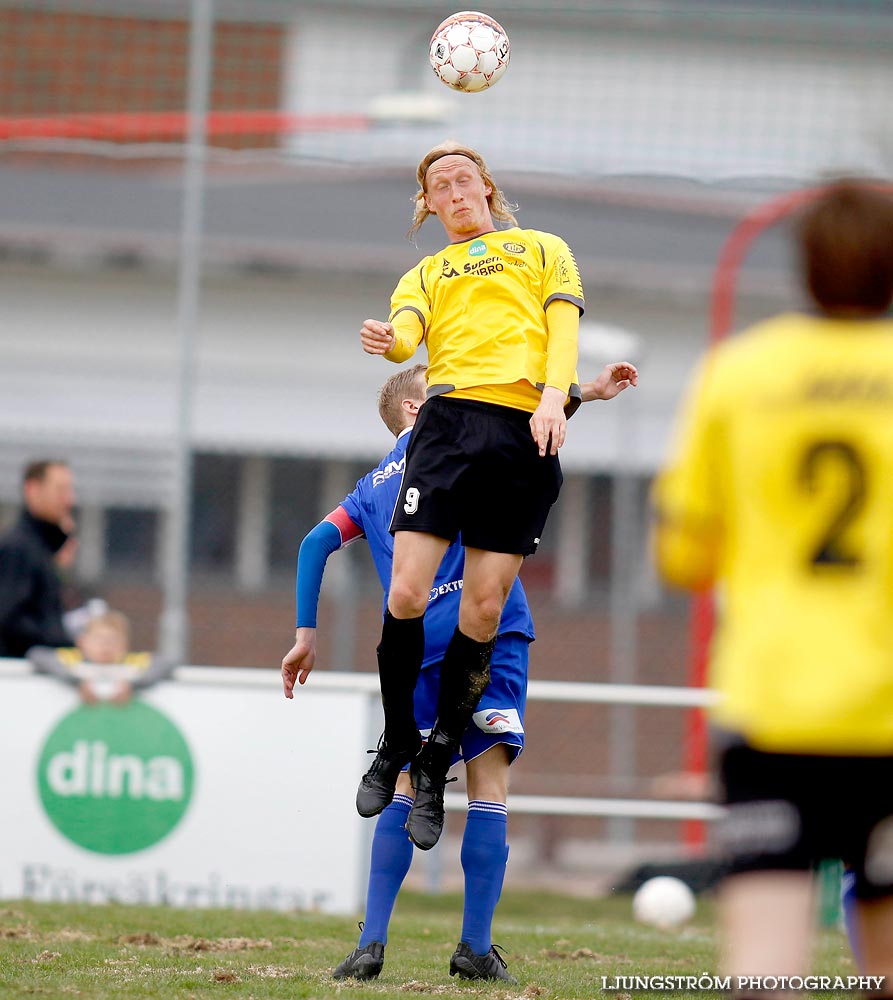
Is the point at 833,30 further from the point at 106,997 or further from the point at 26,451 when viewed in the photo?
the point at 106,997

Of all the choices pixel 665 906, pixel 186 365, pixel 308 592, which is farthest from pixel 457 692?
pixel 186 365

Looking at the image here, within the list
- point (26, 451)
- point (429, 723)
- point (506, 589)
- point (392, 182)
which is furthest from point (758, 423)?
point (392, 182)

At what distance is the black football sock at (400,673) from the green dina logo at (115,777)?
3.61 metres

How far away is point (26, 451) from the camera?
12828 mm

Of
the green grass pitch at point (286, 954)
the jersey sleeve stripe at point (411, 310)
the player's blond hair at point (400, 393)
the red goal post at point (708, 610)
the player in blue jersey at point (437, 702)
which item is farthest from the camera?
the red goal post at point (708, 610)

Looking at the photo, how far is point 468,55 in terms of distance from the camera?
6.03 meters

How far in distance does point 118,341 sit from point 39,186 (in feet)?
8.15

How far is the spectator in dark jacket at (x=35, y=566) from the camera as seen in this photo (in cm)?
927

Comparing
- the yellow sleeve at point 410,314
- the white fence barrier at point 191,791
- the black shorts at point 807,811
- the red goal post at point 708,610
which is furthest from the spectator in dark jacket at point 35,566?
the black shorts at point 807,811

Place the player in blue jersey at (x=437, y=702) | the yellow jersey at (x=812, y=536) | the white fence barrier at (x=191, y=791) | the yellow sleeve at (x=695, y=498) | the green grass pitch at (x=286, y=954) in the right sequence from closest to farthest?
the yellow jersey at (x=812, y=536)
the yellow sleeve at (x=695, y=498)
the green grass pitch at (x=286, y=954)
the player in blue jersey at (x=437, y=702)
the white fence barrier at (x=191, y=791)

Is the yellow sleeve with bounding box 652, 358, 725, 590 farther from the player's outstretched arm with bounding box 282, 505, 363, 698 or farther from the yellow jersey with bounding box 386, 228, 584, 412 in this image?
the player's outstretched arm with bounding box 282, 505, 363, 698

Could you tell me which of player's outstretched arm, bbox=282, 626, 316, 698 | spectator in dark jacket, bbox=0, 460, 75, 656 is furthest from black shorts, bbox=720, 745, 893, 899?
spectator in dark jacket, bbox=0, 460, 75, 656

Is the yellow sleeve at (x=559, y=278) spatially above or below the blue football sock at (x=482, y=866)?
above

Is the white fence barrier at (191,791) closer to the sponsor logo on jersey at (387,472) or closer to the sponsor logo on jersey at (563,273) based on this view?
the sponsor logo on jersey at (387,472)
